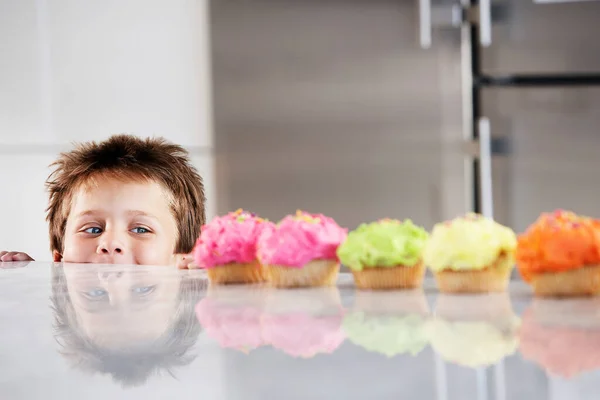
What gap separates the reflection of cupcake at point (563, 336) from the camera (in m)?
0.48

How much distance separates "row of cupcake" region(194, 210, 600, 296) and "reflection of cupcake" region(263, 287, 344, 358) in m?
0.06

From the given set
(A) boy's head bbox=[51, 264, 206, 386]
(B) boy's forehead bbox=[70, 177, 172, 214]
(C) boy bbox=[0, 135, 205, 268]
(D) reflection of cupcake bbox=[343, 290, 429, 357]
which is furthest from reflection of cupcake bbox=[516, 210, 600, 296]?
(B) boy's forehead bbox=[70, 177, 172, 214]

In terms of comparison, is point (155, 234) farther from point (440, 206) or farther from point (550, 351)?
point (550, 351)

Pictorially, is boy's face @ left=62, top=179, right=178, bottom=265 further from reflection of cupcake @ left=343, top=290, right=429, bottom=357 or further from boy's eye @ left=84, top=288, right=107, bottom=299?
reflection of cupcake @ left=343, top=290, right=429, bottom=357

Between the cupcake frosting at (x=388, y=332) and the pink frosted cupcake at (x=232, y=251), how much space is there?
349 mm

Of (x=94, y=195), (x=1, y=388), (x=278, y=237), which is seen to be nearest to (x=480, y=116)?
(x=94, y=195)

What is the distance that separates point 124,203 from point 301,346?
175 centimetres

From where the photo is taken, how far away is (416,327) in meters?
0.64

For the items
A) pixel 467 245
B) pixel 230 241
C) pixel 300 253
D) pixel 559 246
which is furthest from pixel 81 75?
pixel 559 246

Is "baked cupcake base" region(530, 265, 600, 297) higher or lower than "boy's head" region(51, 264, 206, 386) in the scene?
higher

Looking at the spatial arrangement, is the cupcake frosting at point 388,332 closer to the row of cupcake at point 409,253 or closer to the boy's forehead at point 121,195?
the row of cupcake at point 409,253

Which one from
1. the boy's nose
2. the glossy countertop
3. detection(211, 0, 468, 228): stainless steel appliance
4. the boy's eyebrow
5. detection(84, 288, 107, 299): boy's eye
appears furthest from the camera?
detection(211, 0, 468, 228): stainless steel appliance

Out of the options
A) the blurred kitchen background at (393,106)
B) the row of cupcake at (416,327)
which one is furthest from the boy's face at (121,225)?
the row of cupcake at (416,327)

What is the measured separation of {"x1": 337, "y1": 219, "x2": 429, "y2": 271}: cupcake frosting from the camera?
925mm
